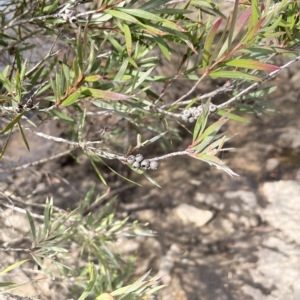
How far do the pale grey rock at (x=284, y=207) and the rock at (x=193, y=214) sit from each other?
26cm

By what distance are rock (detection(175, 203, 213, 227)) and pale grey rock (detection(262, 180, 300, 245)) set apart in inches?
10.3

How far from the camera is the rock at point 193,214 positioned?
1.85m

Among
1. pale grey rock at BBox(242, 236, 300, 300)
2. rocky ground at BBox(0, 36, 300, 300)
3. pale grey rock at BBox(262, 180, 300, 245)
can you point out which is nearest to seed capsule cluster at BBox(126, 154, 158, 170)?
rocky ground at BBox(0, 36, 300, 300)

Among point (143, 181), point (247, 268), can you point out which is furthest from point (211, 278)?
point (143, 181)

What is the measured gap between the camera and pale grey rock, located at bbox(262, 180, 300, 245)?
67.4 inches

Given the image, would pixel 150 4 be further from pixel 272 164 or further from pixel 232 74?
pixel 272 164

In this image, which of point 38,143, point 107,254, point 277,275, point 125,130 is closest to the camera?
point 107,254

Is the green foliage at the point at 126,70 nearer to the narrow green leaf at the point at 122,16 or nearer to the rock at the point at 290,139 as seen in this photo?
the narrow green leaf at the point at 122,16

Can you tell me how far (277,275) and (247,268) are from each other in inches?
4.8

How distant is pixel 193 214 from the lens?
187 cm

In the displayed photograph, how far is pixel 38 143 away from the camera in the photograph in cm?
234

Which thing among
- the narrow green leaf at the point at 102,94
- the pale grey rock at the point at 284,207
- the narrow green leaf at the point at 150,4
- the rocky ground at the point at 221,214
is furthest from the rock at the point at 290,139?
the narrow green leaf at the point at 102,94

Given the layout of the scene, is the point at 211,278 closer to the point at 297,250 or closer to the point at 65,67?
the point at 297,250

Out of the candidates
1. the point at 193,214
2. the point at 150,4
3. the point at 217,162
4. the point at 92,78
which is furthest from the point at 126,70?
the point at 193,214
